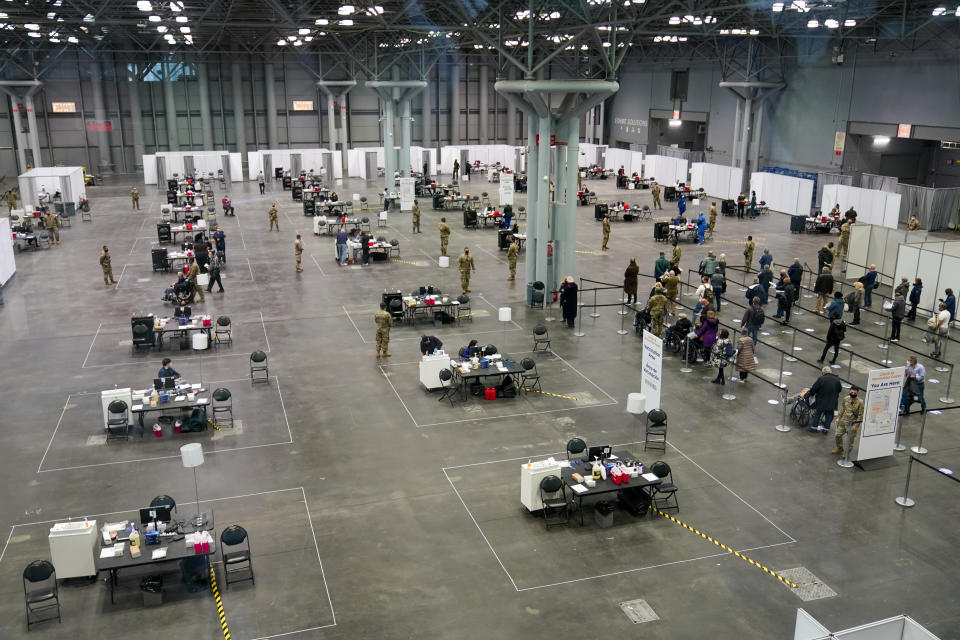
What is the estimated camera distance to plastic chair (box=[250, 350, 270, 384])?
2028 centimetres

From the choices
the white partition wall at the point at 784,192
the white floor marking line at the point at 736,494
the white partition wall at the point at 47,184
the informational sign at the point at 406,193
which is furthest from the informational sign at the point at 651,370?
the white partition wall at the point at 47,184

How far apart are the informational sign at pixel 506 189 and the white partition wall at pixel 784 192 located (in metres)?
14.8

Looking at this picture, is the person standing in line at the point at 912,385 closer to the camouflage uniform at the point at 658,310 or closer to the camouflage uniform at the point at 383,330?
the camouflage uniform at the point at 658,310

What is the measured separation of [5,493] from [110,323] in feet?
37.4

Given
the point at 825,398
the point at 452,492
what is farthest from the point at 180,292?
the point at 825,398

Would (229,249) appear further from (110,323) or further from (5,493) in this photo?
(5,493)

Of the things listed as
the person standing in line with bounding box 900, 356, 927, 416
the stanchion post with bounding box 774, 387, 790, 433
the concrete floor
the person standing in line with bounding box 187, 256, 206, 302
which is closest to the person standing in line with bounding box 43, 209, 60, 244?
the concrete floor

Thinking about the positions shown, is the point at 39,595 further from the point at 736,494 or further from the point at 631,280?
the point at 631,280

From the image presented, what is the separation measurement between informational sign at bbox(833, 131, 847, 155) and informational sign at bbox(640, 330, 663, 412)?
34.8 meters

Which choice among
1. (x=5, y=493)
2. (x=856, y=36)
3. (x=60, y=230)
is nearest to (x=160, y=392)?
(x=5, y=493)

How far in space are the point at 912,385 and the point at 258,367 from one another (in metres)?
15.7

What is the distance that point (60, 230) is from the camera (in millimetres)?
41938

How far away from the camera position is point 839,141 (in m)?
46.8

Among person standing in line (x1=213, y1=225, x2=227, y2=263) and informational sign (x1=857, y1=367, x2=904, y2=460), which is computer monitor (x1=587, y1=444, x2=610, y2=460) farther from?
person standing in line (x1=213, y1=225, x2=227, y2=263)
